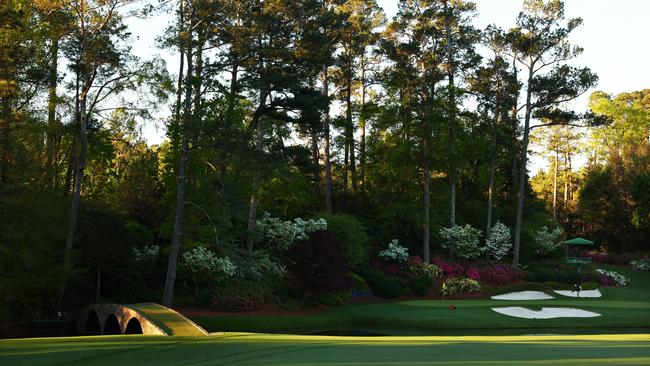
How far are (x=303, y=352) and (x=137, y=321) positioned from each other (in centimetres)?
879

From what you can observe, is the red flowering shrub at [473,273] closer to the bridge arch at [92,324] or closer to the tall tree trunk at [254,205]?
the tall tree trunk at [254,205]

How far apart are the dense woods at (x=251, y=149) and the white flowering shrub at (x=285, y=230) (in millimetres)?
94

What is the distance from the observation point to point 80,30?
87.1 feet

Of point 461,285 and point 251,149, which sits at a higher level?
point 251,149

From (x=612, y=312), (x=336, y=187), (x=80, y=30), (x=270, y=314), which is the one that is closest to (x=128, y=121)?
(x=80, y=30)

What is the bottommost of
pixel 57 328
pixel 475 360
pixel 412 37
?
pixel 57 328

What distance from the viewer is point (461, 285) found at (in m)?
34.3

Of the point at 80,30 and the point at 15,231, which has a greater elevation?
the point at 80,30

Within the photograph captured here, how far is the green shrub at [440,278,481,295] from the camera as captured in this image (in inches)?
1341

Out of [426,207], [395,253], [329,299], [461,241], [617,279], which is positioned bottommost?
[329,299]

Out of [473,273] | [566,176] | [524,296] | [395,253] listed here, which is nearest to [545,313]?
[524,296]

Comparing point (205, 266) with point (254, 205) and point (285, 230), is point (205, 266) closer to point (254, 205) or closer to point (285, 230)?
point (254, 205)

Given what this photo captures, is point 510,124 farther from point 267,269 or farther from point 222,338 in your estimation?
point 222,338

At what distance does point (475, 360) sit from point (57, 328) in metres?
18.9
